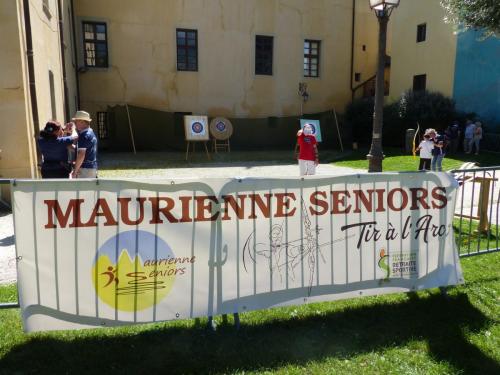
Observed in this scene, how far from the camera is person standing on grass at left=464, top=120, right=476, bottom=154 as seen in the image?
60.9ft

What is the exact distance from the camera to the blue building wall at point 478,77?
20172 mm

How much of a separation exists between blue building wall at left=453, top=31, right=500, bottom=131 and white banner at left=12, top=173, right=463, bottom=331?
19.4 m

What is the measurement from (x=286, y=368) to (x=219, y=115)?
66.8ft

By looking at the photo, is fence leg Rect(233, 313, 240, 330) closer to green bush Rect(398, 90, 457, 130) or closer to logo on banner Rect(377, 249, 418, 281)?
logo on banner Rect(377, 249, 418, 281)

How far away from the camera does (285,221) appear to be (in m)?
3.64

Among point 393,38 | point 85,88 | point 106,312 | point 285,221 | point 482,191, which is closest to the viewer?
point 106,312

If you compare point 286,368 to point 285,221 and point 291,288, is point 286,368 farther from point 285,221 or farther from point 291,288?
point 285,221

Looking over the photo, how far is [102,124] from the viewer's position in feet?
70.0

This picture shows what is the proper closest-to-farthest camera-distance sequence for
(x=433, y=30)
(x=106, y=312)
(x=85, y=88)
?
(x=106, y=312) → (x=85, y=88) → (x=433, y=30)

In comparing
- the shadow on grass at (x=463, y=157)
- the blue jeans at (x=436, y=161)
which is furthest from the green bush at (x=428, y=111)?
the blue jeans at (x=436, y=161)

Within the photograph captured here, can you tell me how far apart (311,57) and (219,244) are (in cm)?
2263

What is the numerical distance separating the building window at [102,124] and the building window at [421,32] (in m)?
17.2

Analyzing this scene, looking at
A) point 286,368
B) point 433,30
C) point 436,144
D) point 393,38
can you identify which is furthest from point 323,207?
point 393,38

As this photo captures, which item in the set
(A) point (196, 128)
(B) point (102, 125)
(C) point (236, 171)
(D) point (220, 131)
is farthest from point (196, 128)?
(C) point (236, 171)
